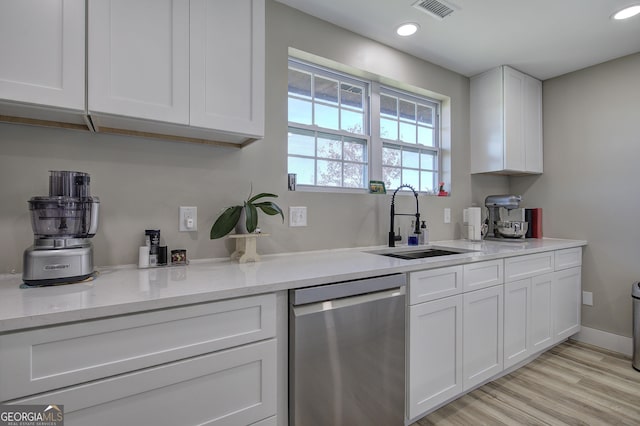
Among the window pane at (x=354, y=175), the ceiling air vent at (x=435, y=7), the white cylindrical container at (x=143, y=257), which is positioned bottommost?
the white cylindrical container at (x=143, y=257)

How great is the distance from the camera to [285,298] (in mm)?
1281

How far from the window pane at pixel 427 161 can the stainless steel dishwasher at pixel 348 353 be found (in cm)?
161

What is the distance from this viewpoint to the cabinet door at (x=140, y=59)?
1.20 meters

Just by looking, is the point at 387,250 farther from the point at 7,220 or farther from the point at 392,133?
A: the point at 7,220

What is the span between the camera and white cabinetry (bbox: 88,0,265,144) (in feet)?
3.99

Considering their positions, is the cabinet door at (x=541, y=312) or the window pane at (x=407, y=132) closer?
the cabinet door at (x=541, y=312)

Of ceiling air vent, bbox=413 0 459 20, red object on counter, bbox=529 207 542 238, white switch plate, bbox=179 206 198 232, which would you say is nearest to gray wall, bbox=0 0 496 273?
white switch plate, bbox=179 206 198 232

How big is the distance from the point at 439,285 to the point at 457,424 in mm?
785

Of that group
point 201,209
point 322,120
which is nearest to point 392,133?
point 322,120

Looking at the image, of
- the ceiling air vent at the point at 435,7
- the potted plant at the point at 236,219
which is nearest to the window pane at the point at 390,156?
the ceiling air vent at the point at 435,7

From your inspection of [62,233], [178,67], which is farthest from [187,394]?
[178,67]

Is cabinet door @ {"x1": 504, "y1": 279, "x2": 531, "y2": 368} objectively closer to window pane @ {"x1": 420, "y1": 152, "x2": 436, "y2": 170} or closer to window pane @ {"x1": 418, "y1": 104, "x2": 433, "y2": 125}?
window pane @ {"x1": 420, "y1": 152, "x2": 436, "y2": 170}

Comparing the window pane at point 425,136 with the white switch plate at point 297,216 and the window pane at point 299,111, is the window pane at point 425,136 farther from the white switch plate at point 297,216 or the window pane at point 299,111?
the white switch plate at point 297,216

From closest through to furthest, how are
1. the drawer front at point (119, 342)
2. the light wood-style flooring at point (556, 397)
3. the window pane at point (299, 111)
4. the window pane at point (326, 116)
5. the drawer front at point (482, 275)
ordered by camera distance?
the drawer front at point (119, 342), the light wood-style flooring at point (556, 397), the drawer front at point (482, 275), the window pane at point (299, 111), the window pane at point (326, 116)
